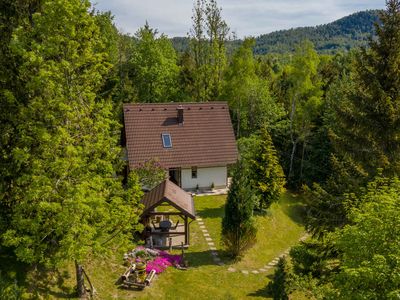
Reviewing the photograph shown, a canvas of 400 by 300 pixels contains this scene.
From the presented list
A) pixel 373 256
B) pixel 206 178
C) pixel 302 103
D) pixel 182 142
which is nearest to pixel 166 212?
pixel 206 178

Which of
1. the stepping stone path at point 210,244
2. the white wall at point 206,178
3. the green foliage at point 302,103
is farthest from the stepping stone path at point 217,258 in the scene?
the green foliage at point 302,103

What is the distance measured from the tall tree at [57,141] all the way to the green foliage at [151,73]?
97.8 feet

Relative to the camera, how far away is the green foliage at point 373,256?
9.39 m

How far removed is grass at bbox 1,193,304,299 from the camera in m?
17.5

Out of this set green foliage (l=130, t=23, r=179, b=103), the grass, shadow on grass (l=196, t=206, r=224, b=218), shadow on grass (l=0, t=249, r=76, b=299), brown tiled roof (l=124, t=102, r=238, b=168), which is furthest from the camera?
green foliage (l=130, t=23, r=179, b=103)

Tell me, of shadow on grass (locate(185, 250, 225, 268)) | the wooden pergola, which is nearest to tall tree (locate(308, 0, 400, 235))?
shadow on grass (locate(185, 250, 225, 268))

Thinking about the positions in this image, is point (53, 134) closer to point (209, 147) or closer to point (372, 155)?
point (372, 155)

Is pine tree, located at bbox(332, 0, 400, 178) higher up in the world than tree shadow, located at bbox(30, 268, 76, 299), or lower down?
higher up

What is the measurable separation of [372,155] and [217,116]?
17.7 m

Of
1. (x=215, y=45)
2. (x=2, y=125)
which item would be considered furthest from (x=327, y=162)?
(x=2, y=125)

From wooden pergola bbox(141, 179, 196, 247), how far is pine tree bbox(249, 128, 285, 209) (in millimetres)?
6053

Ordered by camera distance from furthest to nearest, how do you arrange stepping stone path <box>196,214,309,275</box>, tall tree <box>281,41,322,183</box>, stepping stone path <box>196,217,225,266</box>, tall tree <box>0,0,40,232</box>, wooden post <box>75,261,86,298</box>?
tall tree <box>281,41,322,183</box>, stepping stone path <box>196,217,225,266</box>, stepping stone path <box>196,214,309,275</box>, wooden post <box>75,261,86,298</box>, tall tree <box>0,0,40,232</box>

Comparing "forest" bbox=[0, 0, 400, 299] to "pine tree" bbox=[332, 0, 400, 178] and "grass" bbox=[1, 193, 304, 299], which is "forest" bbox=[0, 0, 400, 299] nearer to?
"pine tree" bbox=[332, 0, 400, 178]

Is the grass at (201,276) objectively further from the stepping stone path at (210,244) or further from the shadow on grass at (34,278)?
the stepping stone path at (210,244)
